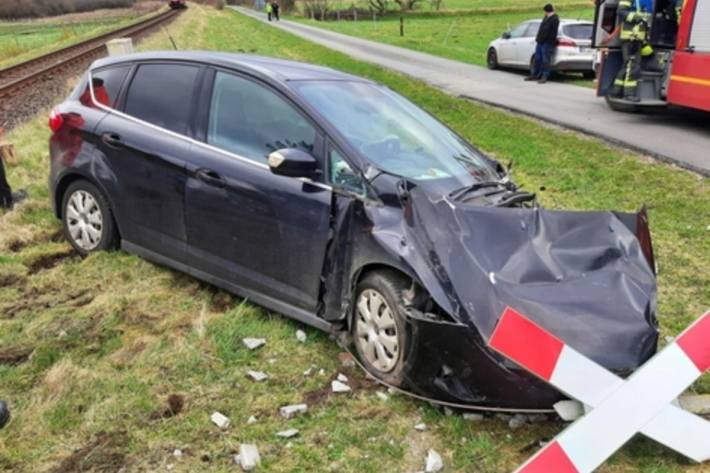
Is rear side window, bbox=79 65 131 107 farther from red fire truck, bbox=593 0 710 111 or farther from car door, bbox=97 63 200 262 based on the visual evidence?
red fire truck, bbox=593 0 710 111

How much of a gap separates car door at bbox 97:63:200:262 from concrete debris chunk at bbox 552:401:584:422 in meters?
2.76

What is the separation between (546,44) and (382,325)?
16007 millimetres

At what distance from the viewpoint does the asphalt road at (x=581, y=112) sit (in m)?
9.72

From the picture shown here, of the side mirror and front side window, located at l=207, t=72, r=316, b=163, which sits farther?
front side window, located at l=207, t=72, r=316, b=163

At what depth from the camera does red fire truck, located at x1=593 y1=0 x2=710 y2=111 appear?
1067 cm

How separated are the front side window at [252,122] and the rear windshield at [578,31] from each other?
15.7 meters

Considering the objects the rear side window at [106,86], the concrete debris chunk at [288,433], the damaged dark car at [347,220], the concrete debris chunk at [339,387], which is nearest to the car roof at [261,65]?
the damaged dark car at [347,220]

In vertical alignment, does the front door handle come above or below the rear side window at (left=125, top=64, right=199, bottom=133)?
below

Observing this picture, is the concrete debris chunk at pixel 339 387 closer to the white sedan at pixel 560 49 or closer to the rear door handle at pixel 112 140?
the rear door handle at pixel 112 140

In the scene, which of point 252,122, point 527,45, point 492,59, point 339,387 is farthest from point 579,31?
point 339,387

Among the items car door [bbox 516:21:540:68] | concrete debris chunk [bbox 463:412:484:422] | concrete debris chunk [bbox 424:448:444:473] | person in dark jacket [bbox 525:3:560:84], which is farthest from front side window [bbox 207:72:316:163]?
car door [bbox 516:21:540:68]

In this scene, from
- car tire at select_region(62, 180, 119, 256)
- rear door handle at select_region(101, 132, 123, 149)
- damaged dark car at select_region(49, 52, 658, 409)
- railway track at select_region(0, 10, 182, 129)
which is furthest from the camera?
railway track at select_region(0, 10, 182, 129)

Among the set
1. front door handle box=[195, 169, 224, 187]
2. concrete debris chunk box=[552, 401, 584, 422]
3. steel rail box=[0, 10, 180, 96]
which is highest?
front door handle box=[195, 169, 224, 187]

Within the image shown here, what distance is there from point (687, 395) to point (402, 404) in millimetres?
1520
